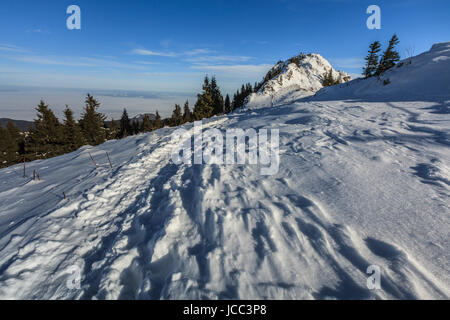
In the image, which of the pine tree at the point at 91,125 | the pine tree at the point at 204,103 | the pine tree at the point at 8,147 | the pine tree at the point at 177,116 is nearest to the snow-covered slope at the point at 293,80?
the pine tree at the point at 204,103

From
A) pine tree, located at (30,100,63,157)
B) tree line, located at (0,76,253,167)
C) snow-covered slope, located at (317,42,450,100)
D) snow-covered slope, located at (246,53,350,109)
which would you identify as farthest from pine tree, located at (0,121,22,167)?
snow-covered slope, located at (317,42,450,100)

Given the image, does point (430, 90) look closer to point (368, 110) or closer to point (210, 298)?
point (368, 110)

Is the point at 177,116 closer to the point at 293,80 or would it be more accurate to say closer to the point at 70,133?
the point at 70,133

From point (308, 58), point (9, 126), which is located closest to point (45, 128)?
point (9, 126)

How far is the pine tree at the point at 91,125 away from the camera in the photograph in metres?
36.1

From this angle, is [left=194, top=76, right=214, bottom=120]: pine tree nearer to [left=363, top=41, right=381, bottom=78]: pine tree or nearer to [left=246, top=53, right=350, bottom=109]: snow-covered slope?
[left=246, top=53, right=350, bottom=109]: snow-covered slope

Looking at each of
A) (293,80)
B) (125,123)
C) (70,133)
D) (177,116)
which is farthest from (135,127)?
(293,80)

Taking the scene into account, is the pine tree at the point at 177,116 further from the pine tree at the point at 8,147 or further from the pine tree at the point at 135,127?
the pine tree at the point at 8,147

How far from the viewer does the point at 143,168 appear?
7.28m

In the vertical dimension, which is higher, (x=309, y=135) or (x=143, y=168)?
(x=309, y=135)

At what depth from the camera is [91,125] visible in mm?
36406

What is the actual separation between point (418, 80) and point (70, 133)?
44.8 meters

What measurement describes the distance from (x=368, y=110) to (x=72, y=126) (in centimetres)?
4092

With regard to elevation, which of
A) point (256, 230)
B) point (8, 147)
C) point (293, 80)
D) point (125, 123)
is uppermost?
point (293, 80)
